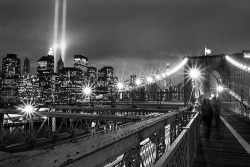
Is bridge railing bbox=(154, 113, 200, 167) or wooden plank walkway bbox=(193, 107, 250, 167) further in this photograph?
wooden plank walkway bbox=(193, 107, 250, 167)

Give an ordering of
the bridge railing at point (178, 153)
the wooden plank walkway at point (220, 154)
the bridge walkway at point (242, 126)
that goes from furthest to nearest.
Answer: the bridge walkway at point (242, 126), the wooden plank walkway at point (220, 154), the bridge railing at point (178, 153)

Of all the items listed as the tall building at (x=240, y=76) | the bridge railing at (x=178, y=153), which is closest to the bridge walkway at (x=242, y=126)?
the bridge railing at (x=178, y=153)

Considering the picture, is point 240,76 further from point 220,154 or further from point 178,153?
point 178,153

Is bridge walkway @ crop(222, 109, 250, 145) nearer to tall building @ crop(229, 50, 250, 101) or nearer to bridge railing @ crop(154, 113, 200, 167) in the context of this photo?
bridge railing @ crop(154, 113, 200, 167)

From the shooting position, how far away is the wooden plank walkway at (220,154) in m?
6.34

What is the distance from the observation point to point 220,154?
7.30 meters

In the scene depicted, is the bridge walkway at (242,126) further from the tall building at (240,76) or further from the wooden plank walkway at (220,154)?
the tall building at (240,76)

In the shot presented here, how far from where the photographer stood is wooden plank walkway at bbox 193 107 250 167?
20.8 feet

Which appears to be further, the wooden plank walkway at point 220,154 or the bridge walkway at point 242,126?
the bridge walkway at point 242,126

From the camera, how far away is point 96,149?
1.73m

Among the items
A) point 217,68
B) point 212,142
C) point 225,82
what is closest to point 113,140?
point 212,142

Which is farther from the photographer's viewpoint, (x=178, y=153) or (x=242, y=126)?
(x=242, y=126)

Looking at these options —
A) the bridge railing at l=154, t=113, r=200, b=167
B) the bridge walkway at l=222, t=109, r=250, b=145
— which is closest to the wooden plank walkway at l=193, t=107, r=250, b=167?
the bridge walkway at l=222, t=109, r=250, b=145

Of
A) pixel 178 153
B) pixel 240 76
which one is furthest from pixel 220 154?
pixel 240 76
